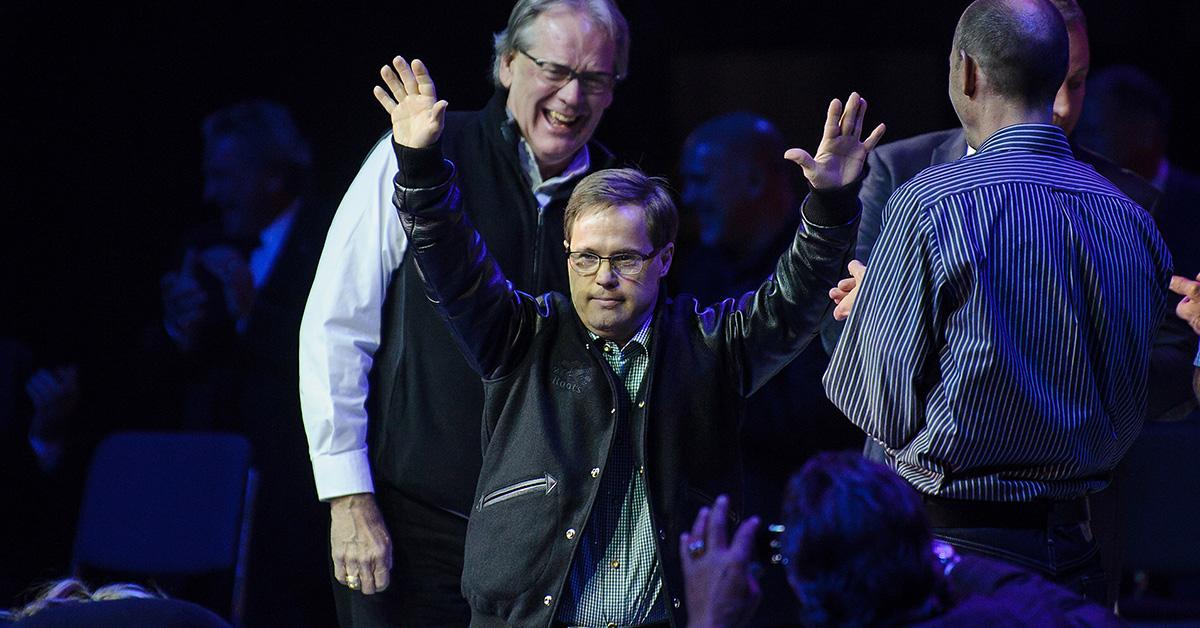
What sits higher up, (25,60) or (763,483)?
(25,60)

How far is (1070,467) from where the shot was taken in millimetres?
1999

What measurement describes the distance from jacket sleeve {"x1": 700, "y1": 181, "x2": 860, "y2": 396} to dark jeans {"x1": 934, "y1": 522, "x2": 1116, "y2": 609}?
46cm

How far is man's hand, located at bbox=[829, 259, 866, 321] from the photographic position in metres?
2.21

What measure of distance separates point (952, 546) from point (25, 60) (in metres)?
3.89

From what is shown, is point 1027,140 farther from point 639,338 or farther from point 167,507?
point 167,507

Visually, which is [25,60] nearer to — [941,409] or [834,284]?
[834,284]

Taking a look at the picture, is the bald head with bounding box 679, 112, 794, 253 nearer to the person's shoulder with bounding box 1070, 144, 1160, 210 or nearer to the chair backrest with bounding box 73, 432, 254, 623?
the person's shoulder with bounding box 1070, 144, 1160, 210

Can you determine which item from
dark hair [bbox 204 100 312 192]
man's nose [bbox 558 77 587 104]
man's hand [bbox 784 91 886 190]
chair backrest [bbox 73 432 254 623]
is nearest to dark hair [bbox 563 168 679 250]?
man's hand [bbox 784 91 886 190]

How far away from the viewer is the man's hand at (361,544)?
259 cm

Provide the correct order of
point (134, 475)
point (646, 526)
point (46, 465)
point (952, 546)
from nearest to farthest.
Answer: point (952, 546)
point (646, 526)
point (134, 475)
point (46, 465)

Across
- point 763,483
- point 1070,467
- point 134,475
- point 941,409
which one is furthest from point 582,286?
point 134,475

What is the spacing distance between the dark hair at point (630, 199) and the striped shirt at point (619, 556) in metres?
0.29

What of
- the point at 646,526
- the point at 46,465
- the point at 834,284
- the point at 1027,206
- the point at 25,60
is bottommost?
the point at 46,465

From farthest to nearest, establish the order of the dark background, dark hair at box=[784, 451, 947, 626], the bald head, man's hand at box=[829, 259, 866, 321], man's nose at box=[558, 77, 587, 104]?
1. the dark background
2. the bald head
3. man's nose at box=[558, 77, 587, 104]
4. man's hand at box=[829, 259, 866, 321]
5. dark hair at box=[784, 451, 947, 626]
